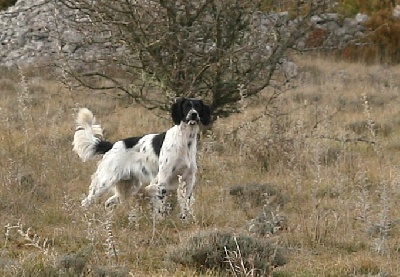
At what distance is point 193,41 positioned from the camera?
27.2ft

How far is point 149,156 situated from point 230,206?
1001 millimetres

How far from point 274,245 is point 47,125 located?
6205mm

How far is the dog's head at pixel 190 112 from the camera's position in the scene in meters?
6.59

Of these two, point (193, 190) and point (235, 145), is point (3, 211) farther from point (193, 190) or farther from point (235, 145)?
point (235, 145)

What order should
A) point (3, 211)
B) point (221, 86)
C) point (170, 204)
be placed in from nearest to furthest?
point (3, 211)
point (170, 204)
point (221, 86)

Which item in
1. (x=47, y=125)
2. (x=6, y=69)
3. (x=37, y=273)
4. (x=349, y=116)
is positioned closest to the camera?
(x=37, y=273)

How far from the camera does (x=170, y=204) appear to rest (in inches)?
254

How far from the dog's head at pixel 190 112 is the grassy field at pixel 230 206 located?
0.38m

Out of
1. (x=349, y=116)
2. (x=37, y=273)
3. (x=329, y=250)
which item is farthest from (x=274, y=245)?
(x=349, y=116)

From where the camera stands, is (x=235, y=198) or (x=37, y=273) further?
(x=235, y=198)

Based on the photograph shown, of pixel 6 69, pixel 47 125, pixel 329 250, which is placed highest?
pixel 6 69

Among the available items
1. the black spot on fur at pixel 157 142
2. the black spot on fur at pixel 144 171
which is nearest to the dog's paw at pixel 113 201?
the black spot on fur at pixel 144 171

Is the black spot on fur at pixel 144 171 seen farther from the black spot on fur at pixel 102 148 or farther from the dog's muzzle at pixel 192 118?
the dog's muzzle at pixel 192 118

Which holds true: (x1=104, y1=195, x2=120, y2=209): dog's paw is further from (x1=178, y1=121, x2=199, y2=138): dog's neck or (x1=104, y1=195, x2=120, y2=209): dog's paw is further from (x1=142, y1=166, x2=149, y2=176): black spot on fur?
(x1=178, y1=121, x2=199, y2=138): dog's neck
